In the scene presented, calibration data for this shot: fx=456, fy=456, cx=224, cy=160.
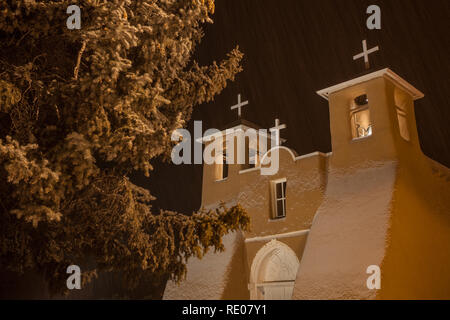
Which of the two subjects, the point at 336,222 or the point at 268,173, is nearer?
the point at 336,222

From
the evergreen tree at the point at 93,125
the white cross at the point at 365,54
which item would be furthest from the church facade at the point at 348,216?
the evergreen tree at the point at 93,125

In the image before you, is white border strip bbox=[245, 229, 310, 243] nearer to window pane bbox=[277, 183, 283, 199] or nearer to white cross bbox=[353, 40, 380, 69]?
window pane bbox=[277, 183, 283, 199]

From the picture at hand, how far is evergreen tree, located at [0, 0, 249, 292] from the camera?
6867 mm

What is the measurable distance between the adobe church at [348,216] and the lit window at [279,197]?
3 centimetres

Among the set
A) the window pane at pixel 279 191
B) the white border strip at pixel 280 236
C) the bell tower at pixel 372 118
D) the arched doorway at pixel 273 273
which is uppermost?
the bell tower at pixel 372 118

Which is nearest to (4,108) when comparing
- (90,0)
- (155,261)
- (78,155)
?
(78,155)

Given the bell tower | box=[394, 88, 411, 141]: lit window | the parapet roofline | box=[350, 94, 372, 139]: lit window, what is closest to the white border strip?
the bell tower

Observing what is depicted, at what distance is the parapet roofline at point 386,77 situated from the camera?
12.6 m

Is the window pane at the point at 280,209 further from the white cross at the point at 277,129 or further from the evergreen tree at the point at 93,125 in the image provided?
the evergreen tree at the point at 93,125

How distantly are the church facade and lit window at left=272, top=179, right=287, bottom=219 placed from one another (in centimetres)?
3

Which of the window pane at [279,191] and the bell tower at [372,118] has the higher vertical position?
A: the bell tower at [372,118]
